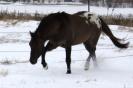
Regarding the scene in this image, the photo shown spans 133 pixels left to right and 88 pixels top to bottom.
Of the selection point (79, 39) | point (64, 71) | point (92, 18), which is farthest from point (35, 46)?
point (92, 18)

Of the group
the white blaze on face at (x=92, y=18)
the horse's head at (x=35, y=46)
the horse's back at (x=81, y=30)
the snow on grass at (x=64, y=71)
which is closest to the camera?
the snow on grass at (x=64, y=71)

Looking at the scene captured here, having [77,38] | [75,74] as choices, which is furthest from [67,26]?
[75,74]

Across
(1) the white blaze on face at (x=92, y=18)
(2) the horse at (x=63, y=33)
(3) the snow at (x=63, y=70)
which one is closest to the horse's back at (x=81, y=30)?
(2) the horse at (x=63, y=33)

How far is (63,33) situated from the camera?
24.4ft

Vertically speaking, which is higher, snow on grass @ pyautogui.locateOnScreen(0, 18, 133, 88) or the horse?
the horse

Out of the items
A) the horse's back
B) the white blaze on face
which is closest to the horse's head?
the horse's back

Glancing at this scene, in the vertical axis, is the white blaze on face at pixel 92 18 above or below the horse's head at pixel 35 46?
Result: above

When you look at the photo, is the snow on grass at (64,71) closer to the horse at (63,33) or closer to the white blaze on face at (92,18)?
the horse at (63,33)

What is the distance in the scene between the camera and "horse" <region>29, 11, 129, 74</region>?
→ 721 centimetres

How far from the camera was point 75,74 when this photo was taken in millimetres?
7559

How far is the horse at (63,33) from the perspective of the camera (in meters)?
7.21

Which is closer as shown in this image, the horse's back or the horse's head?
the horse's head

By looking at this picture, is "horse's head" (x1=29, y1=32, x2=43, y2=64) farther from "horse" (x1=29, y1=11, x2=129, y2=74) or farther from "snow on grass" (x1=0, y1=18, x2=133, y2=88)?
"snow on grass" (x1=0, y1=18, x2=133, y2=88)

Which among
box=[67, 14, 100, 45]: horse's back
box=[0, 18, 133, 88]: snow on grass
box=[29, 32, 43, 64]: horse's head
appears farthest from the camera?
box=[67, 14, 100, 45]: horse's back
